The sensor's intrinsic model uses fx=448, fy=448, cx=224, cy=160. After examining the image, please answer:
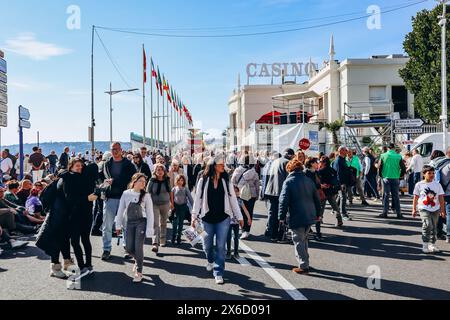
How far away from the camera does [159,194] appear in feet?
29.2

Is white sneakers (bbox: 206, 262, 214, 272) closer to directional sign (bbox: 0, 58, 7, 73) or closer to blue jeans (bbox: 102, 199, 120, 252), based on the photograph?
blue jeans (bbox: 102, 199, 120, 252)

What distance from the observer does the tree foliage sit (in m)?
28.1

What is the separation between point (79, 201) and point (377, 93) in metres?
31.7

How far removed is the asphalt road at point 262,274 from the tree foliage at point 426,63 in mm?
21286

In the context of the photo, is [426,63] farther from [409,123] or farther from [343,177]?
[343,177]

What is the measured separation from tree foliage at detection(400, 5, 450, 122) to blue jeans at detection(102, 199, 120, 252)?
25201 millimetres

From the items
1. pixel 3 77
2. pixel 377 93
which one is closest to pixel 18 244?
pixel 3 77

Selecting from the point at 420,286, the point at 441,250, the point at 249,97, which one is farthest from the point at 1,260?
the point at 249,97

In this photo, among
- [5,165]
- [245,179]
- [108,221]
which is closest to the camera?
[108,221]

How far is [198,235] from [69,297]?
7.43ft

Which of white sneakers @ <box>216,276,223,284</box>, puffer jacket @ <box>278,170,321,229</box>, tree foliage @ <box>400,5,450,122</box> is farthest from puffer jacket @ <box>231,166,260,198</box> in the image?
tree foliage @ <box>400,5,450,122</box>

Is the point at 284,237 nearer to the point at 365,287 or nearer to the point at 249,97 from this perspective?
the point at 365,287

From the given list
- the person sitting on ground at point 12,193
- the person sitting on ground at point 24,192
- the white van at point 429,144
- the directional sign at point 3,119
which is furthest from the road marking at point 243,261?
the white van at point 429,144

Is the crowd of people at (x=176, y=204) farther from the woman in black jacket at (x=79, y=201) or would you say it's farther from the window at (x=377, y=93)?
the window at (x=377, y=93)
